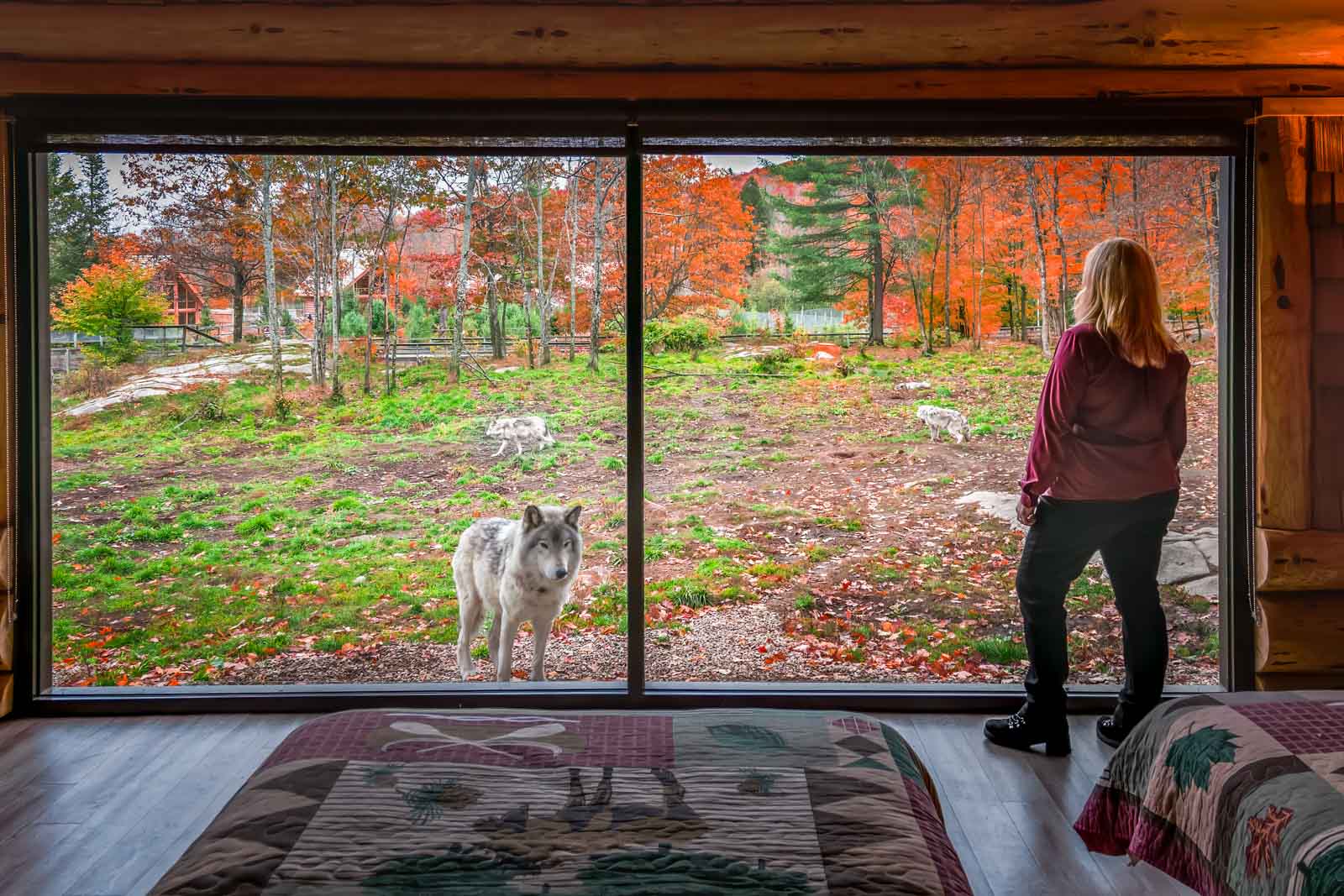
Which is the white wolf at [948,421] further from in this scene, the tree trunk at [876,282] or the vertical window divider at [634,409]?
the vertical window divider at [634,409]

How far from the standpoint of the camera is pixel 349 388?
551 cm

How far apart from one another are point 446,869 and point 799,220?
477 centimetres

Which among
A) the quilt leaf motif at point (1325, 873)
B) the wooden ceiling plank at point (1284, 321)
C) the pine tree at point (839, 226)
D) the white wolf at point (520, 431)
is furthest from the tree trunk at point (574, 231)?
the quilt leaf motif at point (1325, 873)

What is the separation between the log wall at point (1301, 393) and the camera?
304 centimetres

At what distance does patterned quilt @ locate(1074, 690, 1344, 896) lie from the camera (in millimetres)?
1271

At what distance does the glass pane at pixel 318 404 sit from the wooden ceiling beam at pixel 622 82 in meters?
1.82

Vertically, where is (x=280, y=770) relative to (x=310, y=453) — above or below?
below

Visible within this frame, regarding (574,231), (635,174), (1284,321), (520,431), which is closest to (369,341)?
(520,431)

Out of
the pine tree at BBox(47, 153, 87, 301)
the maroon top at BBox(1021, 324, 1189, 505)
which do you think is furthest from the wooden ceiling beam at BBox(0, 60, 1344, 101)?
the pine tree at BBox(47, 153, 87, 301)

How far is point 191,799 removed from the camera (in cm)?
251

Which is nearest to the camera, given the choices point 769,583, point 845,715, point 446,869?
point 446,869

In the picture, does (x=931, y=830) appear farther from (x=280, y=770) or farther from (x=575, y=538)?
(x=575, y=538)

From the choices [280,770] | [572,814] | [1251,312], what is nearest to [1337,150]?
[1251,312]

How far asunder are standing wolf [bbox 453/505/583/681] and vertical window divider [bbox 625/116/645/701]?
0.21m
